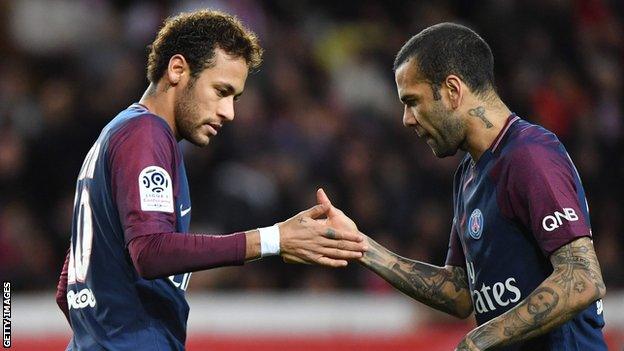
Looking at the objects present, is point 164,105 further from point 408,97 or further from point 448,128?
point 448,128

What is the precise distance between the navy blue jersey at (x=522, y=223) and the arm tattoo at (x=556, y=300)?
0.04 m

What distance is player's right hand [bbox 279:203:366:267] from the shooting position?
4.37 metres

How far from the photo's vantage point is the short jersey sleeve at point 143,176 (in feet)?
13.9

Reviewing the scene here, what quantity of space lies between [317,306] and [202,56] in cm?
429

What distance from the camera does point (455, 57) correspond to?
4.75 m

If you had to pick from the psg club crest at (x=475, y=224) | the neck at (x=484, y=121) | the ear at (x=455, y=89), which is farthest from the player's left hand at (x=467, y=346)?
the ear at (x=455, y=89)

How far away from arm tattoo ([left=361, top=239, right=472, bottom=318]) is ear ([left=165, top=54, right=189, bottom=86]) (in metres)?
1.23

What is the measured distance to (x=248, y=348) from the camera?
27.4 feet

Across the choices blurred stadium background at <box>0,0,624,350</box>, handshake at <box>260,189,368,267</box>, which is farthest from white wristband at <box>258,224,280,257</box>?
blurred stadium background at <box>0,0,624,350</box>

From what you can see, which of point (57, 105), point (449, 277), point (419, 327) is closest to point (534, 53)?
point (419, 327)

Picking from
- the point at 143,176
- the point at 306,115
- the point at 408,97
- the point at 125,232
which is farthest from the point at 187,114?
the point at 306,115

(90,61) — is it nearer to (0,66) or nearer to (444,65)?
(0,66)

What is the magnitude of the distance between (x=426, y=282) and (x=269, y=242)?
1162mm

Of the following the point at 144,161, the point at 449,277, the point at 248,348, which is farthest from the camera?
the point at 248,348
